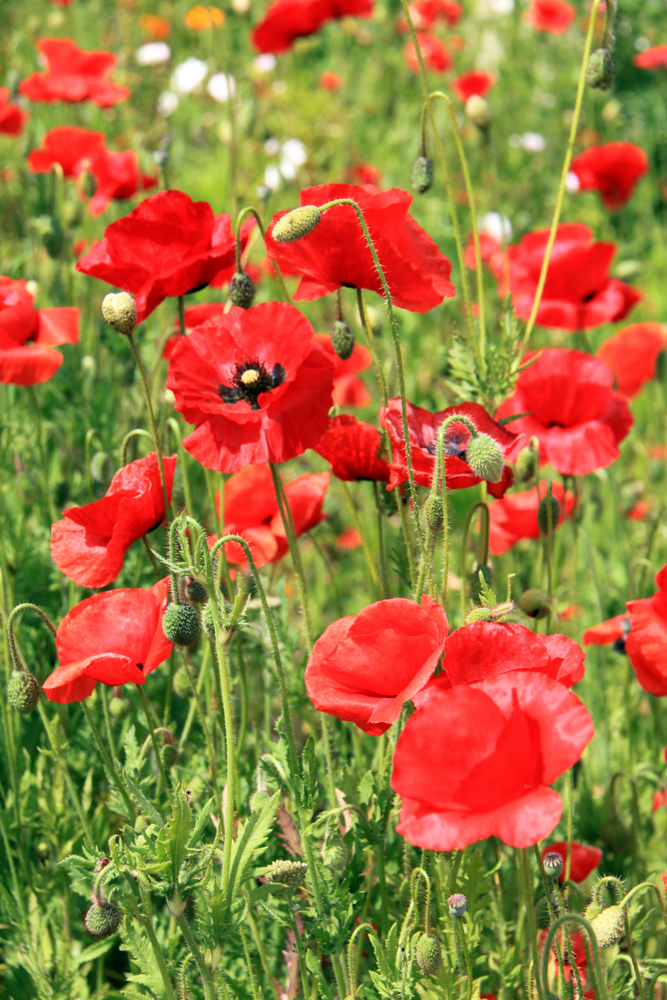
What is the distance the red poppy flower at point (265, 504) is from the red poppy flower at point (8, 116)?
6.12 ft

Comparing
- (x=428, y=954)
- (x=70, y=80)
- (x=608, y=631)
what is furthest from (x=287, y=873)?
(x=70, y=80)

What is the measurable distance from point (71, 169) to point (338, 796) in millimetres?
2184

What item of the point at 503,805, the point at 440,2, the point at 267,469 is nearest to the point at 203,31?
the point at 440,2

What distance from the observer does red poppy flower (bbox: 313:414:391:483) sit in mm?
1591

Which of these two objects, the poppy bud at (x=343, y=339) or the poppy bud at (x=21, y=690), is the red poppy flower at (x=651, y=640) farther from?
the poppy bud at (x=21, y=690)

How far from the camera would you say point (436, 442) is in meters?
1.39

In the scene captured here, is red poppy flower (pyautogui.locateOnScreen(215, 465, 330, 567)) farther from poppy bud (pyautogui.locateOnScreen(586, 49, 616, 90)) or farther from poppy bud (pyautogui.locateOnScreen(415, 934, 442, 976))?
poppy bud (pyautogui.locateOnScreen(586, 49, 616, 90))

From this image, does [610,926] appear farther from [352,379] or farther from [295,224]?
[352,379]

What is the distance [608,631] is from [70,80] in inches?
106

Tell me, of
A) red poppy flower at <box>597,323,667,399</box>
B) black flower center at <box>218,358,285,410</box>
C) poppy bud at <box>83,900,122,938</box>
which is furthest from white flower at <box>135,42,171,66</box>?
poppy bud at <box>83,900,122,938</box>

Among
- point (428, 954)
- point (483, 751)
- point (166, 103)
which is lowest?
point (428, 954)

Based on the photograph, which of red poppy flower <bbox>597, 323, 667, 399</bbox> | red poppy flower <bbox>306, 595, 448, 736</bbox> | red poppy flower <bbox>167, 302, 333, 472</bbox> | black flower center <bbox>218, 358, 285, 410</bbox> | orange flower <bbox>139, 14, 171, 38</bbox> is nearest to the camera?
red poppy flower <bbox>306, 595, 448, 736</bbox>

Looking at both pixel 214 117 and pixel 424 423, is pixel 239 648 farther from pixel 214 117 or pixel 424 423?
pixel 214 117

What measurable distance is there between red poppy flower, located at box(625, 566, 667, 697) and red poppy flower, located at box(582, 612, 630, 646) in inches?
10.9
